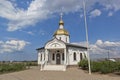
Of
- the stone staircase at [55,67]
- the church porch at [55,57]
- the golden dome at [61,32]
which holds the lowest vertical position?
the stone staircase at [55,67]

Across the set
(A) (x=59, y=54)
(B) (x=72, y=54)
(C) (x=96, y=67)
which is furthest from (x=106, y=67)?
(A) (x=59, y=54)

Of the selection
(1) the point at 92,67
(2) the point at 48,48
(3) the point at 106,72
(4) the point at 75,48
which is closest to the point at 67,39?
(4) the point at 75,48

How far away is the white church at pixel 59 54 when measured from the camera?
35500mm

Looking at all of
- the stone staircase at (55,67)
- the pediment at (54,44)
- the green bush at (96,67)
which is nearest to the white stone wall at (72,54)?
the pediment at (54,44)

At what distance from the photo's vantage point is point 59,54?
39.3 meters

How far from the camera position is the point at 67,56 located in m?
37.4

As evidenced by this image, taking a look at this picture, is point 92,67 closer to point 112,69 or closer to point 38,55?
point 112,69

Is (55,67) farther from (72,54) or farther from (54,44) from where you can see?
(72,54)

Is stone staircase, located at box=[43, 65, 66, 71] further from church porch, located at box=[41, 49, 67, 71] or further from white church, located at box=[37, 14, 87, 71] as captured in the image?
church porch, located at box=[41, 49, 67, 71]

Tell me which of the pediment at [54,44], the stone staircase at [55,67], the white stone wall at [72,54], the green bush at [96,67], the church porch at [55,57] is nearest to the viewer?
the green bush at [96,67]

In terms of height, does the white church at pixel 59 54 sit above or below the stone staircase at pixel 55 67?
above

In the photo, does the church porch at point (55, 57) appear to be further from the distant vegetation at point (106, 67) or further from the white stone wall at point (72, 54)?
the distant vegetation at point (106, 67)

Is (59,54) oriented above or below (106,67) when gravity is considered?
above

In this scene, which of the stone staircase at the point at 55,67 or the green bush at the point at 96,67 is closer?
the green bush at the point at 96,67
